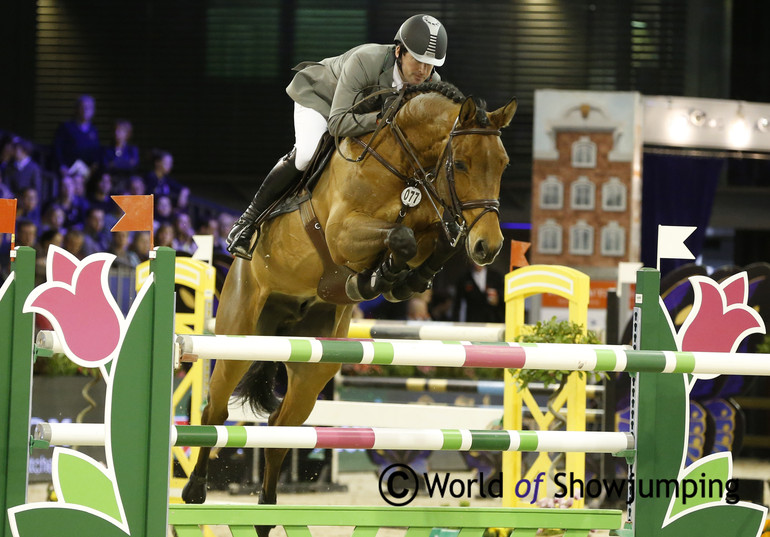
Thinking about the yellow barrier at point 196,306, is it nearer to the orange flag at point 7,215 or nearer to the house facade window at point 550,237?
the orange flag at point 7,215

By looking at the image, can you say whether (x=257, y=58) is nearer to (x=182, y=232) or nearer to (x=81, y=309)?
(x=182, y=232)

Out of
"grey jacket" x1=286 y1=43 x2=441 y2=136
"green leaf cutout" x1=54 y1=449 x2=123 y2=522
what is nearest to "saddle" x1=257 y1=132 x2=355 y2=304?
"grey jacket" x1=286 y1=43 x2=441 y2=136

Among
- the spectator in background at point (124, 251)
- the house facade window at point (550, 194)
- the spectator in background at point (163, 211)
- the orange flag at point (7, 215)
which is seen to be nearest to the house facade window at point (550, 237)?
the house facade window at point (550, 194)

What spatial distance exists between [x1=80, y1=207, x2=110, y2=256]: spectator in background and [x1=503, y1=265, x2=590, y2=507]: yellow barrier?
415 centimetres

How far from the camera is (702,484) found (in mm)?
1985

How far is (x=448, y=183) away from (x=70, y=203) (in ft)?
17.8

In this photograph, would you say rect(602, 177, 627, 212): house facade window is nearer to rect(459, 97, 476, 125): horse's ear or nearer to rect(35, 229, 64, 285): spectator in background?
rect(35, 229, 64, 285): spectator in background

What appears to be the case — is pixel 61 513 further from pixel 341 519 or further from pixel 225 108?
pixel 225 108

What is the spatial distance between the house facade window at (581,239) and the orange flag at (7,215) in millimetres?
5230

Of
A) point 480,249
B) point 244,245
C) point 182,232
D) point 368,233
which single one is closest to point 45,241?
point 182,232

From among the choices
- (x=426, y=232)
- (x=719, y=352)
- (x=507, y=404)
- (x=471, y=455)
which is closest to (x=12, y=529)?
(x=426, y=232)

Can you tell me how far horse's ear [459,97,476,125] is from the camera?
233cm

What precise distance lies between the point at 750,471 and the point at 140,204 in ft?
Result: 16.2

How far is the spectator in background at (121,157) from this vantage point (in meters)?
7.48
